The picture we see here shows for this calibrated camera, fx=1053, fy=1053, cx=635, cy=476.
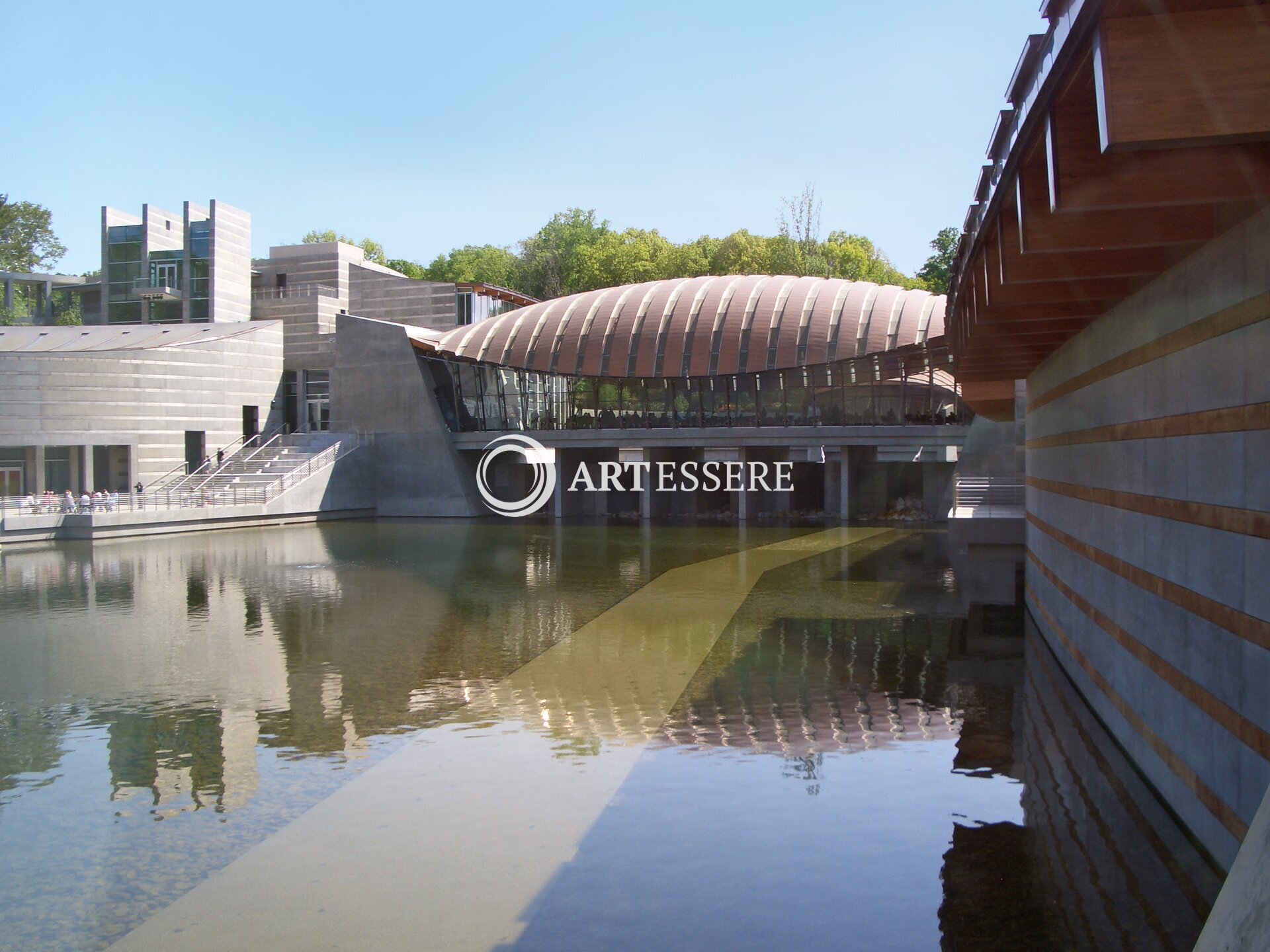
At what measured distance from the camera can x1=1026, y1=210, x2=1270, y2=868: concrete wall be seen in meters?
7.18

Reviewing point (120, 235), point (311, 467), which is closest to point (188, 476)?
point (311, 467)

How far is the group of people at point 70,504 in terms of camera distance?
37.0 meters

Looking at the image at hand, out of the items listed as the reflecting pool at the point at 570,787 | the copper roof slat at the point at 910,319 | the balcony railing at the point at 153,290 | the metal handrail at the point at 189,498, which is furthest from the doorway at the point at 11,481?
the copper roof slat at the point at 910,319

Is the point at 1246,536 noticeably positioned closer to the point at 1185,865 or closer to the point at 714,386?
the point at 1185,865

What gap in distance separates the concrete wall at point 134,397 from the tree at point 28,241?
35917mm

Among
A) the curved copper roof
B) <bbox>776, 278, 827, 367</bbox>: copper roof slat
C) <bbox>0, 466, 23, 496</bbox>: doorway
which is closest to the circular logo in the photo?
the curved copper roof

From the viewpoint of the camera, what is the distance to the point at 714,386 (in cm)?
4919

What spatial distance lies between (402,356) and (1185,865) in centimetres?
4744

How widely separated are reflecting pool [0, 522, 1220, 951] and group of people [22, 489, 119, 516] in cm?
1900

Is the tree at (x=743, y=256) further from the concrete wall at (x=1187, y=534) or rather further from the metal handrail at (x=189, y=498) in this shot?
the concrete wall at (x=1187, y=534)

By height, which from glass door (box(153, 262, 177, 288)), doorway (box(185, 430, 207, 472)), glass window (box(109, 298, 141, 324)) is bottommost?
doorway (box(185, 430, 207, 472))

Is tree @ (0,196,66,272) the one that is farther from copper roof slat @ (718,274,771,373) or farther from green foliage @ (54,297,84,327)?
copper roof slat @ (718,274,771,373)

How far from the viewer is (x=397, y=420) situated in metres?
52.0

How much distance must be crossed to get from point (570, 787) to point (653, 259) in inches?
3179
